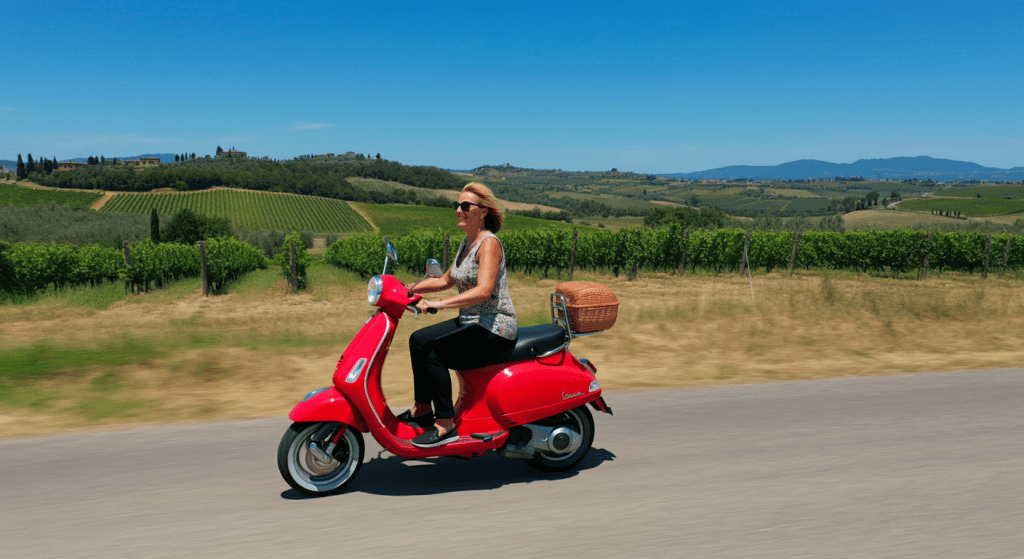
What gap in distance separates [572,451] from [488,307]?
1112mm

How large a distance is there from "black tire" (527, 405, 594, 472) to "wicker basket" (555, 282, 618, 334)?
0.56m

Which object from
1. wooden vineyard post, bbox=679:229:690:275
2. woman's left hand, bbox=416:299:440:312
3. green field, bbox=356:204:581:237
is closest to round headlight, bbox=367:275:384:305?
woman's left hand, bbox=416:299:440:312

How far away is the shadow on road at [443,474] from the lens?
12.8 feet

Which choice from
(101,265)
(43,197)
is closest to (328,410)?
(101,265)

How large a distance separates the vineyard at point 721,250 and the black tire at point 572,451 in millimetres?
19110

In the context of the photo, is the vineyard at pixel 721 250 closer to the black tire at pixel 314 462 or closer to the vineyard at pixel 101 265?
the vineyard at pixel 101 265

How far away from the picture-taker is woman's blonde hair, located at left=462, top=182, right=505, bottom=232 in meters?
4.05

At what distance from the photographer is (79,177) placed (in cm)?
10475

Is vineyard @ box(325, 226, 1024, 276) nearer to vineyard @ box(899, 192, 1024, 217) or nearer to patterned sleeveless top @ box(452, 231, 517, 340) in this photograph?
patterned sleeveless top @ box(452, 231, 517, 340)

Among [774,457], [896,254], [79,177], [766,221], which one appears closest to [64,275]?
[774,457]

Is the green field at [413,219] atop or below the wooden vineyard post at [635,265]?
atop

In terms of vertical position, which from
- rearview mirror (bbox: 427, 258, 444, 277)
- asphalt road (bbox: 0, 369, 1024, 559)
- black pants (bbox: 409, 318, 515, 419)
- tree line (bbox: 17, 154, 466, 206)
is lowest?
asphalt road (bbox: 0, 369, 1024, 559)

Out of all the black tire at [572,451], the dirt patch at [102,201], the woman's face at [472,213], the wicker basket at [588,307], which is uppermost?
the dirt patch at [102,201]

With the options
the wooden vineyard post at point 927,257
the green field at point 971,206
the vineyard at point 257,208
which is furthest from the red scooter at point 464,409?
the green field at point 971,206
